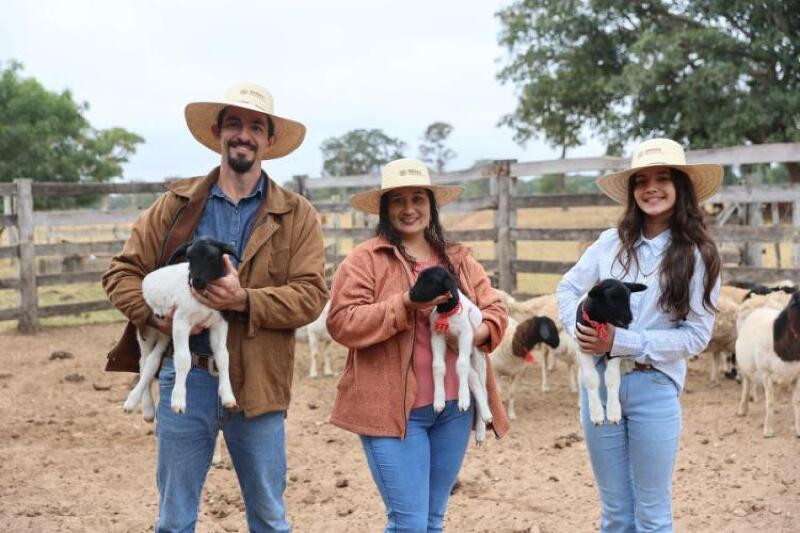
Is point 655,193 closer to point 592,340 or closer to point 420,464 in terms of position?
point 592,340

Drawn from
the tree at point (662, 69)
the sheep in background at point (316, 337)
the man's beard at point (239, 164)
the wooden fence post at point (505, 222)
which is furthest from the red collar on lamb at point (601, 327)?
the tree at point (662, 69)

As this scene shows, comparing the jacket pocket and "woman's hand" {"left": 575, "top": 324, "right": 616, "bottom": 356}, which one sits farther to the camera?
the jacket pocket

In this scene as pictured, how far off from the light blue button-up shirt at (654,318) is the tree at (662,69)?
14172 millimetres

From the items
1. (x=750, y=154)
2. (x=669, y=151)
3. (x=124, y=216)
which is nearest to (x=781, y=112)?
(x=750, y=154)

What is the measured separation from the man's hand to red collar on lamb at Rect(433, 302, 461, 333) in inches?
32.6

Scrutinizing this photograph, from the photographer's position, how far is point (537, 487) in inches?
235

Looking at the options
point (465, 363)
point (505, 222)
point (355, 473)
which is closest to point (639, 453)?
point (465, 363)

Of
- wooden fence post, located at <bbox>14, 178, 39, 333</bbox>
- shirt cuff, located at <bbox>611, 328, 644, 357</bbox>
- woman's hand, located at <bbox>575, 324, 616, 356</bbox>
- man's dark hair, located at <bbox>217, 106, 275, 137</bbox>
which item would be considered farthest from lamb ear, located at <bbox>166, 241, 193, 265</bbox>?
wooden fence post, located at <bbox>14, 178, 39, 333</bbox>

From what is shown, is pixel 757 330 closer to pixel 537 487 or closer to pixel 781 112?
pixel 537 487

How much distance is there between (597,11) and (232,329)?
691 inches

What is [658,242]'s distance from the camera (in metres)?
3.50

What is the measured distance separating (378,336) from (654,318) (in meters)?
1.21

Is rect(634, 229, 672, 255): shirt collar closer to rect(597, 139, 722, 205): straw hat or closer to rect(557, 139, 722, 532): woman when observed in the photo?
rect(557, 139, 722, 532): woman

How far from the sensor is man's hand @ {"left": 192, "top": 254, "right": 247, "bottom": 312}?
3.20 m
